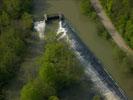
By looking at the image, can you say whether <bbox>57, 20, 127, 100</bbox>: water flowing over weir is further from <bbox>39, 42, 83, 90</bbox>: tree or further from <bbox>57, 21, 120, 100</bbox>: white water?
<bbox>39, 42, 83, 90</bbox>: tree

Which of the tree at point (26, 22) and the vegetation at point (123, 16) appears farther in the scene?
the tree at point (26, 22)

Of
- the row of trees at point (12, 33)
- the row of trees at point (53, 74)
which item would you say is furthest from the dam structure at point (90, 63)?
the row of trees at point (12, 33)

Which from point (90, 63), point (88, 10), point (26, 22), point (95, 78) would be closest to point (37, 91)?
point (95, 78)

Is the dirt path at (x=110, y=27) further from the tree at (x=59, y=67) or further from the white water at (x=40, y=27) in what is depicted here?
the white water at (x=40, y=27)

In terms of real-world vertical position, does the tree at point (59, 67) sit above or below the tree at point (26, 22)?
below

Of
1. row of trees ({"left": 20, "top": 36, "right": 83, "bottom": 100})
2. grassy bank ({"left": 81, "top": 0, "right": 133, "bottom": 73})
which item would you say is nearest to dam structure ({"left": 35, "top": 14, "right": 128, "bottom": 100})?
row of trees ({"left": 20, "top": 36, "right": 83, "bottom": 100})

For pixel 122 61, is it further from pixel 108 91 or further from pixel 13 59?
pixel 13 59

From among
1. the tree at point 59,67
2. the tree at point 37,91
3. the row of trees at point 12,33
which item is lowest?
the tree at point 37,91
